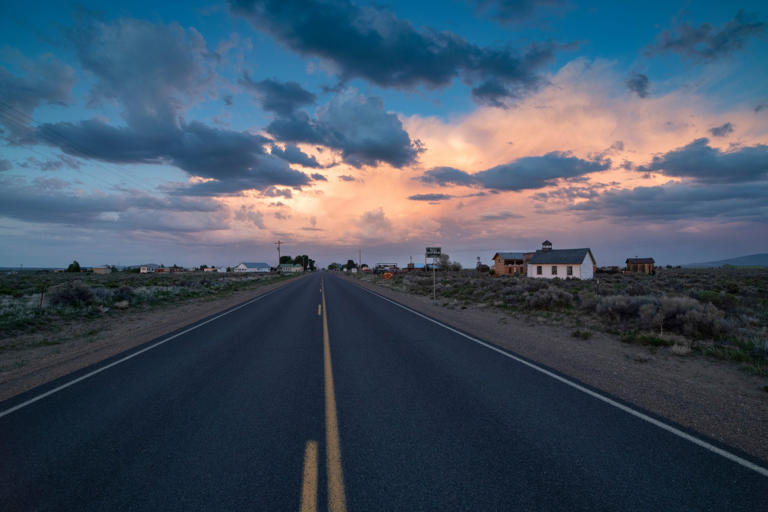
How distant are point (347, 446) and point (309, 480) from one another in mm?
747

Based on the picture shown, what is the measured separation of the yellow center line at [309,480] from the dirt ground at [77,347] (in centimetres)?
612

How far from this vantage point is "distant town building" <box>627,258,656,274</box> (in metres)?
73.2

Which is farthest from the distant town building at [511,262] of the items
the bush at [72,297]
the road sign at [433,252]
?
the bush at [72,297]

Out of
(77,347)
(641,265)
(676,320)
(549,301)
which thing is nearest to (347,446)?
(77,347)

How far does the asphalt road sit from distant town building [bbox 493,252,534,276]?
62.5 m

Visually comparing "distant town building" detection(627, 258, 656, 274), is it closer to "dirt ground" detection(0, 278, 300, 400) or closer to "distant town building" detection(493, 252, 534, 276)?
"distant town building" detection(493, 252, 534, 276)

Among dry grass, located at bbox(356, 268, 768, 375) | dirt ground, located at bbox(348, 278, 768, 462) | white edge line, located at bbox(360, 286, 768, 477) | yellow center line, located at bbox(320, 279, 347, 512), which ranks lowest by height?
dirt ground, located at bbox(348, 278, 768, 462)

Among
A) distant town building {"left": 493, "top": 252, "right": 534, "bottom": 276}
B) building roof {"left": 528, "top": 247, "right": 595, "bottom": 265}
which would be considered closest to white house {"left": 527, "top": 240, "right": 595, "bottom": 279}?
building roof {"left": 528, "top": 247, "right": 595, "bottom": 265}

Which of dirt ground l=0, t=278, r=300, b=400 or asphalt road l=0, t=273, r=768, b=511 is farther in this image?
dirt ground l=0, t=278, r=300, b=400

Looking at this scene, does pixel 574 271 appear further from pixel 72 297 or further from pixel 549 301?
pixel 72 297

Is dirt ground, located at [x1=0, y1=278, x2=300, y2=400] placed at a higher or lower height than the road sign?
lower

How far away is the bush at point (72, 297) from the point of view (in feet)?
58.8

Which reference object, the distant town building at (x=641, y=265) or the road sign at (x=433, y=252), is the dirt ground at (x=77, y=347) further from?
the distant town building at (x=641, y=265)

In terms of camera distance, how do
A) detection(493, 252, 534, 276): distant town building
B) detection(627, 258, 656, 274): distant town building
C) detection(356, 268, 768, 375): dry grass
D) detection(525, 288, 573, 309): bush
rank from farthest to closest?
detection(627, 258, 656, 274): distant town building → detection(493, 252, 534, 276): distant town building → detection(525, 288, 573, 309): bush → detection(356, 268, 768, 375): dry grass
